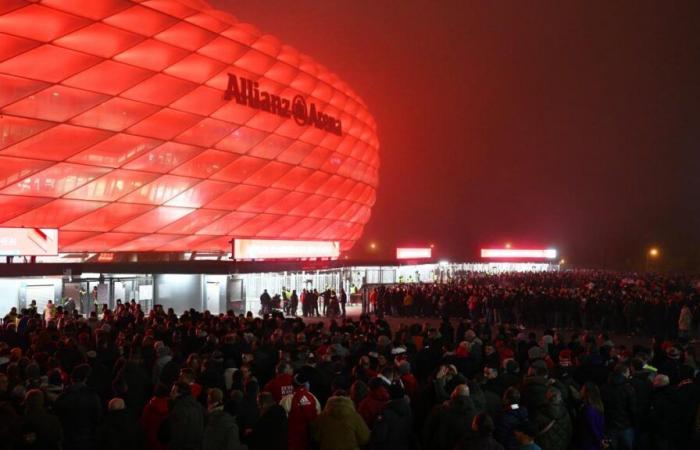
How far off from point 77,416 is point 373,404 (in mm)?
3241

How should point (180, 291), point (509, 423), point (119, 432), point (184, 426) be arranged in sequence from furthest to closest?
point (180, 291) < point (184, 426) < point (119, 432) < point (509, 423)

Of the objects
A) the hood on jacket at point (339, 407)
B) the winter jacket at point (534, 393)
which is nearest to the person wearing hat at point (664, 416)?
the winter jacket at point (534, 393)

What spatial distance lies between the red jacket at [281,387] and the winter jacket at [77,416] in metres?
1.94

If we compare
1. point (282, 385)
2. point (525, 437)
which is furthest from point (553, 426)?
point (282, 385)

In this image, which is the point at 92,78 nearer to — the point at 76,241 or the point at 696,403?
the point at 76,241

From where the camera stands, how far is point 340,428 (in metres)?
6.69

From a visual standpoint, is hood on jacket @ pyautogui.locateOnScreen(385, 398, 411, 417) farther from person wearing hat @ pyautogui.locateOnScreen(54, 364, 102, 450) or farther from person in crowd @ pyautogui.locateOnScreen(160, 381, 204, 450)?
person wearing hat @ pyautogui.locateOnScreen(54, 364, 102, 450)

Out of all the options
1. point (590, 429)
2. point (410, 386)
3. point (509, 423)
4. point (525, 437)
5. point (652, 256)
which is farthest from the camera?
point (652, 256)

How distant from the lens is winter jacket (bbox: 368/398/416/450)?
674 centimetres

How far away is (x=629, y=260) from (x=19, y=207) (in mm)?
110634

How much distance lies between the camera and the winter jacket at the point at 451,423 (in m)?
6.86

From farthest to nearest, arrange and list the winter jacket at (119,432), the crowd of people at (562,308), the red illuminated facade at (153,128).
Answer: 1. the red illuminated facade at (153,128)
2. the crowd of people at (562,308)
3. the winter jacket at (119,432)

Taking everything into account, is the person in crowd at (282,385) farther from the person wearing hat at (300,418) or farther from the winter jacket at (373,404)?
the winter jacket at (373,404)

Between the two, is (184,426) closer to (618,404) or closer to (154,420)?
(154,420)
